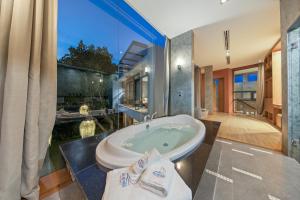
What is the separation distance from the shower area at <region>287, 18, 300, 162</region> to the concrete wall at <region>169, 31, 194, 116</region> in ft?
5.50

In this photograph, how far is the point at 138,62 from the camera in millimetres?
3092

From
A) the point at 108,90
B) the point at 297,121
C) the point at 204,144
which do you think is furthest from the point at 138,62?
the point at 297,121

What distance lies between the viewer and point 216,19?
2688 millimetres

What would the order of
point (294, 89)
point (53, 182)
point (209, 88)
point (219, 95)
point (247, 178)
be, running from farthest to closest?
1. point (219, 95)
2. point (209, 88)
3. point (294, 89)
4. point (247, 178)
5. point (53, 182)

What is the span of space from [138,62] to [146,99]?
0.96 metres

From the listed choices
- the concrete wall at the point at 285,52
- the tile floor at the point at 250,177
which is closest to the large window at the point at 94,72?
the tile floor at the point at 250,177

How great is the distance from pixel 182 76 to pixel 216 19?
1418mm

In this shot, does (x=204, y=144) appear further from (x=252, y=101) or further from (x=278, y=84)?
(x=252, y=101)

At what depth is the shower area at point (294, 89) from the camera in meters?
1.91

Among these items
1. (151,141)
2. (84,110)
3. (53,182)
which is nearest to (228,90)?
(151,141)

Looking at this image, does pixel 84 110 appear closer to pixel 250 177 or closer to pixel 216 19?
pixel 250 177

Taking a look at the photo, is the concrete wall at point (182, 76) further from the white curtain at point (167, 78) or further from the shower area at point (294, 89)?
the shower area at point (294, 89)

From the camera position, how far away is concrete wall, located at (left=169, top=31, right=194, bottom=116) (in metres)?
3.20

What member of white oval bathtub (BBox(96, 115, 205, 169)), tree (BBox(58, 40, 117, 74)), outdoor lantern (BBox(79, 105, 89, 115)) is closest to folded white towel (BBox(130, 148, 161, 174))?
white oval bathtub (BBox(96, 115, 205, 169))
